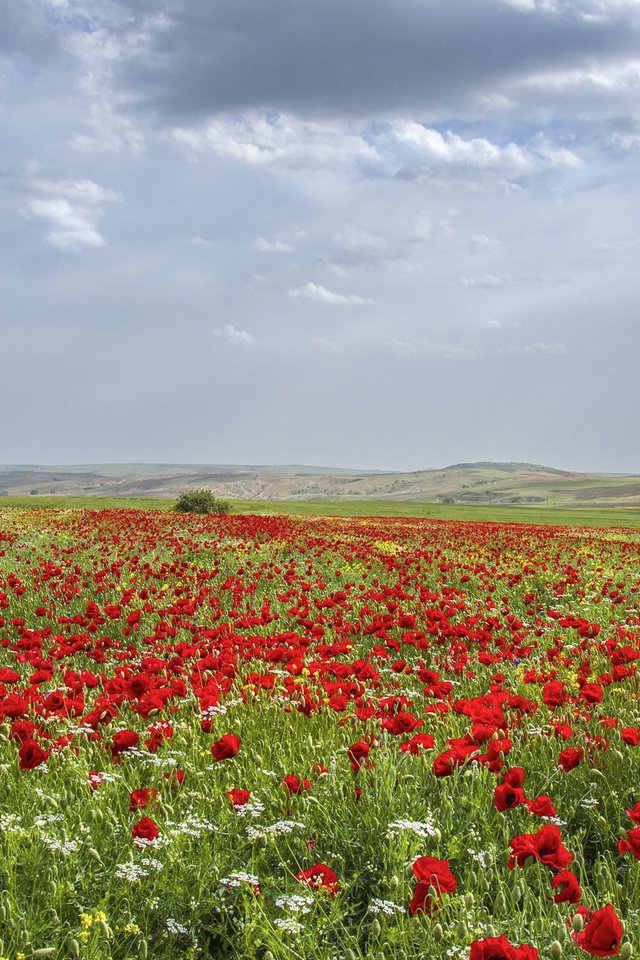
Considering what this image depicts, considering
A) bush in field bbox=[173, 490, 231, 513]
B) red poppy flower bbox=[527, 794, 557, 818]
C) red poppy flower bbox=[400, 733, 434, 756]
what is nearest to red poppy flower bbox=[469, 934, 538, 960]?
red poppy flower bbox=[527, 794, 557, 818]

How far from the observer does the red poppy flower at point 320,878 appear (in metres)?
3.08

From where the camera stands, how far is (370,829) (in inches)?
150

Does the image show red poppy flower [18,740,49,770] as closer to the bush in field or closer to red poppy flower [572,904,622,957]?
red poppy flower [572,904,622,957]

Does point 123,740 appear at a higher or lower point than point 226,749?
lower

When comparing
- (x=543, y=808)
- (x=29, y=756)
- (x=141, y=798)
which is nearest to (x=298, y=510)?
(x=29, y=756)

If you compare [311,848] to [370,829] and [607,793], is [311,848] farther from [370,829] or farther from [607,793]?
[607,793]

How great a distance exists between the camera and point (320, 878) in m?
3.13

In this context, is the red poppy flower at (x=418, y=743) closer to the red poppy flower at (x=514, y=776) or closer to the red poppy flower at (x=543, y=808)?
the red poppy flower at (x=514, y=776)

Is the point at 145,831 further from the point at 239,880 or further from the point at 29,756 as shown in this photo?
the point at 29,756

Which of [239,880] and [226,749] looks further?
[226,749]

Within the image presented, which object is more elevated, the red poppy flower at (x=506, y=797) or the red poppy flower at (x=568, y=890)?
the red poppy flower at (x=506, y=797)

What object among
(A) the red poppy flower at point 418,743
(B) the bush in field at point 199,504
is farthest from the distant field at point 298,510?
(A) the red poppy flower at point 418,743

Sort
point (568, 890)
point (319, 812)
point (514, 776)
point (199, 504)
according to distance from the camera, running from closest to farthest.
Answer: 1. point (568, 890)
2. point (514, 776)
3. point (319, 812)
4. point (199, 504)

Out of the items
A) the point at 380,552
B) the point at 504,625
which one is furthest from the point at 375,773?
the point at 380,552
